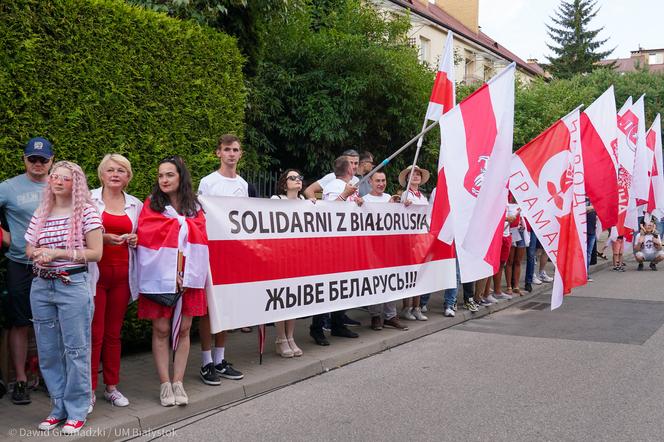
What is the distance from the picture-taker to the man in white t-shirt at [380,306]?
8.40m

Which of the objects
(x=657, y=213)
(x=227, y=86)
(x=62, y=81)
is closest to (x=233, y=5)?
(x=227, y=86)

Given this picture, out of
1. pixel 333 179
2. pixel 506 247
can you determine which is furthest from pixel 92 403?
pixel 506 247

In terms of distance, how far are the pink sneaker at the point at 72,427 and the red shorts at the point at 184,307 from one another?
0.96 metres

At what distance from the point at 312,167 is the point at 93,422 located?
8.62m

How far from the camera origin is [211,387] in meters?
5.70

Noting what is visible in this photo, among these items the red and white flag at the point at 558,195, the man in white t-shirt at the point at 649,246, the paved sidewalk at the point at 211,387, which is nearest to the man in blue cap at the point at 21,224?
the paved sidewalk at the point at 211,387

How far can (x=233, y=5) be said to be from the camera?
942 centimetres

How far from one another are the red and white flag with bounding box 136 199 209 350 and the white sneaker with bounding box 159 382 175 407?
31 centimetres

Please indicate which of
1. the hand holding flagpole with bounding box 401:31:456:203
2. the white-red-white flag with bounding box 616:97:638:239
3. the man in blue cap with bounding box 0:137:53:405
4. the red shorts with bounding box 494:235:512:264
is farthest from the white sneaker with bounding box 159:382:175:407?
the white-red-white flag with bounding box 616:97:638:239

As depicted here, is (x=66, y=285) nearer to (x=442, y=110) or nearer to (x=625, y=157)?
(x=442, y=110)

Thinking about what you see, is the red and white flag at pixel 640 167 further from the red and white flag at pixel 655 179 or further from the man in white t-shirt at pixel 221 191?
the man in white t-shirt at pixel 221 191

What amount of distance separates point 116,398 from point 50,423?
0.63m

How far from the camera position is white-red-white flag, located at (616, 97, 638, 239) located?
38.1ft

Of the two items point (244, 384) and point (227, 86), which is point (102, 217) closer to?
point (244, 384)
